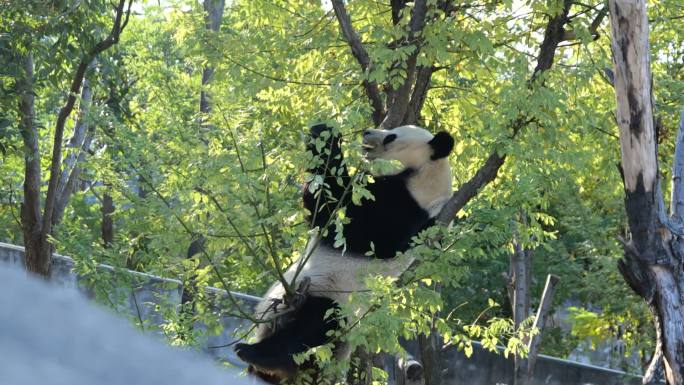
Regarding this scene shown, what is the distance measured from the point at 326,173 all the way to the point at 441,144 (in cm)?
129

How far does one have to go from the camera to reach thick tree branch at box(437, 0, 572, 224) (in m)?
5.64

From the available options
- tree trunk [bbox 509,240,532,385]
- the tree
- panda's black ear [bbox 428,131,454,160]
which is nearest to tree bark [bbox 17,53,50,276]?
the tree

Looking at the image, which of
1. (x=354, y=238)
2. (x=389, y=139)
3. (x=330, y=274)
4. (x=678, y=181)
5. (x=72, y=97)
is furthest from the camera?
(x=72, y=97)

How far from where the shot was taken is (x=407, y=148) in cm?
592

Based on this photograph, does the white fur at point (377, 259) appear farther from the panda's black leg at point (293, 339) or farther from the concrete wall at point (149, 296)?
the concrete wall at point (149, 296)

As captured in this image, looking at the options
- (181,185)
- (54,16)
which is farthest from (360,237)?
(54,16)

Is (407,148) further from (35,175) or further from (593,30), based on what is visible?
(35,175)

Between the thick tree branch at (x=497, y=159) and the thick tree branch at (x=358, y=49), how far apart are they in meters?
0.90

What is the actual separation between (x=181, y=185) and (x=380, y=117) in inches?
74.7

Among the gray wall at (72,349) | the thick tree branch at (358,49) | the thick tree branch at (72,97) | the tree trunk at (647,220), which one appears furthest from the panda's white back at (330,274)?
the gray wall at (72,349)

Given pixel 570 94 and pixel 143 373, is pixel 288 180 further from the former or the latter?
pixel 143 373

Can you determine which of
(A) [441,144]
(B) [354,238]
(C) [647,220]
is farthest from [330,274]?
(C) [647,220]

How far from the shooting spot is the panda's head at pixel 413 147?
5.84 m

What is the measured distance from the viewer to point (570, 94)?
7.54 metres
